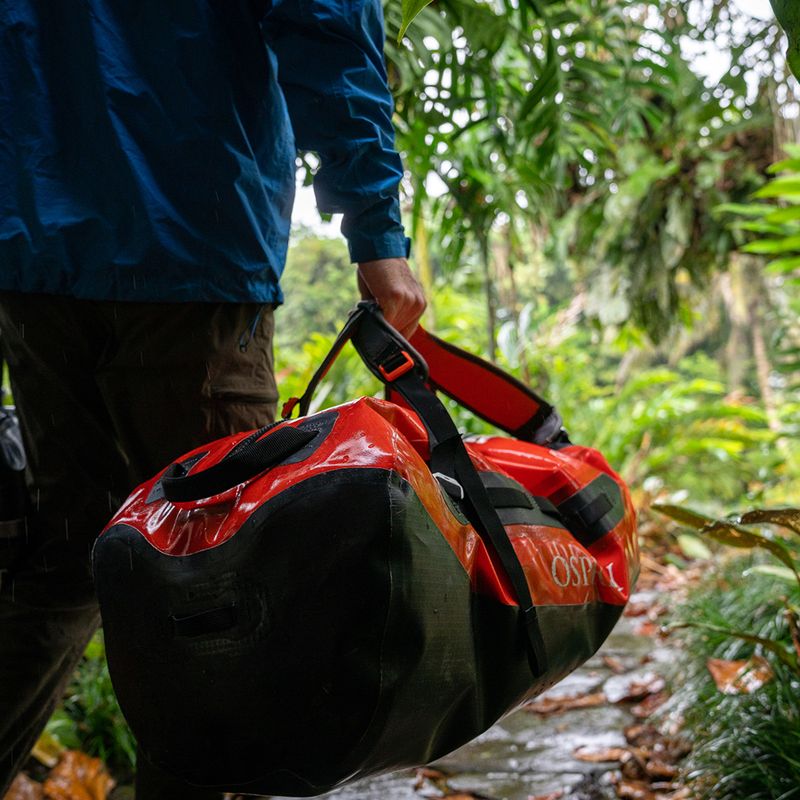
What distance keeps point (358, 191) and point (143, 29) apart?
0.39 metres

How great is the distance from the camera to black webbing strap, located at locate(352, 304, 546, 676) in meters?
1.03

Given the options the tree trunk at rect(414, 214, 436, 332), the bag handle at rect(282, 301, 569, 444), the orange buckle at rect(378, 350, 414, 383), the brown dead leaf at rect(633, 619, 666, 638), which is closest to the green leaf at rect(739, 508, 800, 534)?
the bag handle at rect(282, 301, 569, 444)

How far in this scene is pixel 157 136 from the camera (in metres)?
1.21

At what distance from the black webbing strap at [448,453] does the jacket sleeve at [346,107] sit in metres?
0.14

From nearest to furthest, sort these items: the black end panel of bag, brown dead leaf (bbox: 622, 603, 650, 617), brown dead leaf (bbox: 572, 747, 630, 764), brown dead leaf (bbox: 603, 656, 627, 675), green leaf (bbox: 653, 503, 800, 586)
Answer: the black end panel of bag, green leaf (bbox: 653, 503, 800, 586), brown dead leaf (bbox: 572, 747, 630, 764), brown dead leaf (bbox: 603, 656, 627, 675), brown dead leaf (bbox: 622, 603, 650, 617)

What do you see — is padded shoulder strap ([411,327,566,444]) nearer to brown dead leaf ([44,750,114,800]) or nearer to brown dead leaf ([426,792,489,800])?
brown dead leaf ([426,792,489,800])

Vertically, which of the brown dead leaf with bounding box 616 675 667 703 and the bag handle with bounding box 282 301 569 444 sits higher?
the bag handle with bounding box 282 301 569 444

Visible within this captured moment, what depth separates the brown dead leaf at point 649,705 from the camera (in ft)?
8.52

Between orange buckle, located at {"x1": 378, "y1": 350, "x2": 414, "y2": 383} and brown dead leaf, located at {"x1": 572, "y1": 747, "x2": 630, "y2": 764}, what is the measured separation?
1.46 meters

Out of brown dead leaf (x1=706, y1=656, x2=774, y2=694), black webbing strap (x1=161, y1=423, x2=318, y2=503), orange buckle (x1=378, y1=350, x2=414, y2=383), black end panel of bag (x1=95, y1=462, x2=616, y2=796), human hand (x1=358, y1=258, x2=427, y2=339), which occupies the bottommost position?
brown dead leaf (x1=706, y1=656, x2=774, y2=694)

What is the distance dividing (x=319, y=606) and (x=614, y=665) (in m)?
2.59

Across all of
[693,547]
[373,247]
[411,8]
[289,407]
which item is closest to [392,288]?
[373,247]

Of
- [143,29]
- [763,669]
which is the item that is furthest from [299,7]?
[763,669]

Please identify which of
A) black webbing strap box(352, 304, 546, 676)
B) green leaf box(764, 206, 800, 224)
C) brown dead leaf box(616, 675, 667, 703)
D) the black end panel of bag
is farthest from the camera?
green leaf box(764, 206, 800, 224)
